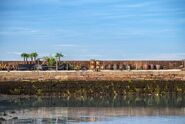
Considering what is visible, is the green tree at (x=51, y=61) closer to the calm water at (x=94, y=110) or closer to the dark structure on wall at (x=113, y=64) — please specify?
the dark structure on wall at (x=113, y=64)

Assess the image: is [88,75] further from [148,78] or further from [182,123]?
[182,123]

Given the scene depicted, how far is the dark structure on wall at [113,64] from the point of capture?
245 feet

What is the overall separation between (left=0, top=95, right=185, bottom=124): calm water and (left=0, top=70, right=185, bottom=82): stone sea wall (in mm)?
7588

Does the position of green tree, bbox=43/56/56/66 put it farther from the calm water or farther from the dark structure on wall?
the calm water

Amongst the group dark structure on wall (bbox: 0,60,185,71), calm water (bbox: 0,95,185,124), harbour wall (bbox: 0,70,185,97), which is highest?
dark structure on wall (bbox: 0,60,185,71)

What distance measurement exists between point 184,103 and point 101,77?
15.5m

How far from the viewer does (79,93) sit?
57688mm

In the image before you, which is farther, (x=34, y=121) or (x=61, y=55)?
(x=61, y=55)

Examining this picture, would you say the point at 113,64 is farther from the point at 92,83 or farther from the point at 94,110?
the point at 94,110

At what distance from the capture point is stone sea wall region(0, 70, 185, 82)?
63.1 m

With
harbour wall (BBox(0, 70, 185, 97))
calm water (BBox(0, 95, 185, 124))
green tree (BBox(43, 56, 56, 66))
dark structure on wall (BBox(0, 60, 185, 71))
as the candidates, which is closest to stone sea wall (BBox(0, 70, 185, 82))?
harbour wall (BBox(0, 70, 185, 97))

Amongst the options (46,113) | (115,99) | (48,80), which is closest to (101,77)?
(48,80)

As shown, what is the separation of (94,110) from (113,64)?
106 ft

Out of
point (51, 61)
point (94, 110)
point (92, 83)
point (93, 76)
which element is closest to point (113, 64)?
point (51, 61)
